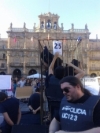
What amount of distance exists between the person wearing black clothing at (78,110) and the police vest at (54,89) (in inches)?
47.3

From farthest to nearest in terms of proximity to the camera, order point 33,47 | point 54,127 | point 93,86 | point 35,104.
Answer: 1. point 33,47
2. point 93,86
3. point 35,104
4. point 54,127

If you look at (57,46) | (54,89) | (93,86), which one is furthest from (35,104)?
(93,86)

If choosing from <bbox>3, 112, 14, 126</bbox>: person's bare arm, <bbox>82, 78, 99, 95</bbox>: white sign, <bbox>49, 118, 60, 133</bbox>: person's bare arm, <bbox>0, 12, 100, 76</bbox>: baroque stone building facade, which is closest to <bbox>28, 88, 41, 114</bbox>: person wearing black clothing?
<bbox>3, 112, 14, 126</bbox>: person's bare arm

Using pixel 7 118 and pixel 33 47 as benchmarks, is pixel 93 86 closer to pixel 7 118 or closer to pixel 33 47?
pixel 7 118

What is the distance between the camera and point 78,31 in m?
57.2

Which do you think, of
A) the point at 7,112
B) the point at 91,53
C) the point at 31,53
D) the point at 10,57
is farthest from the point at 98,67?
the point at 7,112

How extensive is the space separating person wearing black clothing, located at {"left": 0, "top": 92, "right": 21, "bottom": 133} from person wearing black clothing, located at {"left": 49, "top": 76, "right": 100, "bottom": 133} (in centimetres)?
235

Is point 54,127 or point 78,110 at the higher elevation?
point 78,110

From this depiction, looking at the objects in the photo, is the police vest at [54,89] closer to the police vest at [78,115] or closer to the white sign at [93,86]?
the police vest at [78,115]

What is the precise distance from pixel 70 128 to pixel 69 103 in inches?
8.9

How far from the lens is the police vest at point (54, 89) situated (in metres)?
3.69

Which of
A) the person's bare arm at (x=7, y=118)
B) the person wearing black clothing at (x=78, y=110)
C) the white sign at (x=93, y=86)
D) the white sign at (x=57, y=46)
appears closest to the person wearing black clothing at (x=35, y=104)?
the person's bare arm at (x=7, y=118)

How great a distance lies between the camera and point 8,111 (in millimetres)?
4715

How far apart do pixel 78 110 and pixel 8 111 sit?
2.65m
